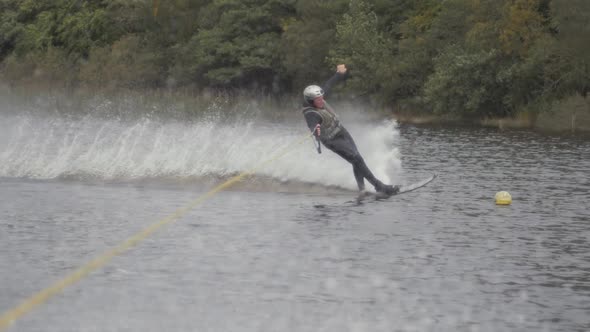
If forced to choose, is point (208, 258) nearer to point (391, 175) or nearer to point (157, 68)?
point (391, 175)

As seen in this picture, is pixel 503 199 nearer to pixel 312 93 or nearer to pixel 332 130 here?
pixel 332 130

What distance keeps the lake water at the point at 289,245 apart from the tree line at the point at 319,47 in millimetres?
23371

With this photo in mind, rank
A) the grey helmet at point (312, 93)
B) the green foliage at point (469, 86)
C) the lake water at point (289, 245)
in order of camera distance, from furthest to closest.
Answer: the green foliage at point (469, 86), the grey helmet at point (312, 93), the lake water at point (289, 245)

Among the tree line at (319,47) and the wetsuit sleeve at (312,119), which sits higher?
the tree line at (319,47)

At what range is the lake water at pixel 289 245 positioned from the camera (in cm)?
909

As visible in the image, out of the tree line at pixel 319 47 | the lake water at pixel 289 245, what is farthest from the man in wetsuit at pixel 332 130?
the tree line at pixel 319 47

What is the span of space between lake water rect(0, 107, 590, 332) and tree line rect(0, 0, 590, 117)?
76.7 ft

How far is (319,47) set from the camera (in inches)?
2547

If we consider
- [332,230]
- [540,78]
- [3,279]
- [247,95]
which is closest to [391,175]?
[332,230]

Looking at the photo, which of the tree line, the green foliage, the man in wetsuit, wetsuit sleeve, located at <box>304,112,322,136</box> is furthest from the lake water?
the green foliage

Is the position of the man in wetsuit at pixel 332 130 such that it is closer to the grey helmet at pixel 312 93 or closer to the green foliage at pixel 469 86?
the grey helmet at pixel 312 93

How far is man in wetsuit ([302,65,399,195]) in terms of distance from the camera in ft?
55.3

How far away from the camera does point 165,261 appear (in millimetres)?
11320

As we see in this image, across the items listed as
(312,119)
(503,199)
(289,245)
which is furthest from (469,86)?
(289,245)
